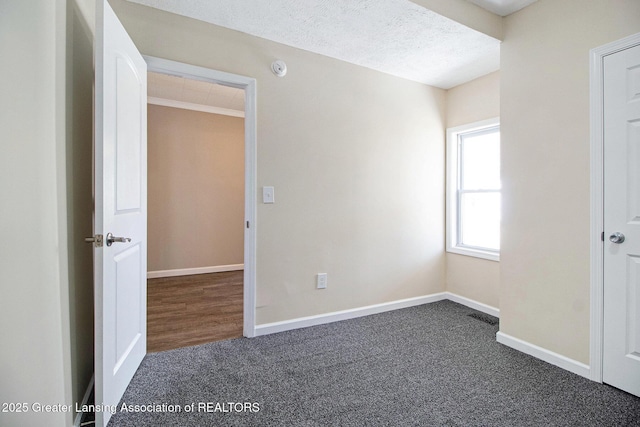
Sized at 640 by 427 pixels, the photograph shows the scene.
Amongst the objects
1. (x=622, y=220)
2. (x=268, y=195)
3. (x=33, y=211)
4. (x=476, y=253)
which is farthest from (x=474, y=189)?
(x=33, y=211)

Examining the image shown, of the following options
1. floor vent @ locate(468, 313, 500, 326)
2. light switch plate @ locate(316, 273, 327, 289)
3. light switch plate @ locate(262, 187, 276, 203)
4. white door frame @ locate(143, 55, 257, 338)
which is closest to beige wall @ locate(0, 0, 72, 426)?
white door frame @ locate(143, 55, 257, 338)

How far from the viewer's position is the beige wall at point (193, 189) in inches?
177

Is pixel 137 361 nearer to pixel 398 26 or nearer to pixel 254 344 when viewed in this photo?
pixel 254 344

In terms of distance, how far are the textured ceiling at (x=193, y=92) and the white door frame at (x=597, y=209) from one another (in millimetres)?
3532

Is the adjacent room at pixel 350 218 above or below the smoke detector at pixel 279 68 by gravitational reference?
below

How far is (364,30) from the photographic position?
2377 millimetres

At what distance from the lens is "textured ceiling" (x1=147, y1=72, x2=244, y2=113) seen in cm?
375

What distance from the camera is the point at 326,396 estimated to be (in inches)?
68.9

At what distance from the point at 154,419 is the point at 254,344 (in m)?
0.90

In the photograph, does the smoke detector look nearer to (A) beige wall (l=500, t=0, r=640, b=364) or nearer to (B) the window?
(A) beige wall (l=500, t=0, r=640, b=364)

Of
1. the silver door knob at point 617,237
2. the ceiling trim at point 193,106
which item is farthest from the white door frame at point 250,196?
the ceiling trim at point 193,106

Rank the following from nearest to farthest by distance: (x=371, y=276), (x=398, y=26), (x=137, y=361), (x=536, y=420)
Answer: (x=536, y=420) → (x=137, y=361) → (x=398, y=26) → (x=371, y=276)

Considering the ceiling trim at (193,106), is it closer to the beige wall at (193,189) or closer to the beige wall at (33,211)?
Answer: the beige wall at (193,189)

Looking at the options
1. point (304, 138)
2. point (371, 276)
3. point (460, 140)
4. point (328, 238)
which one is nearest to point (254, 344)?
point (328, 238)
